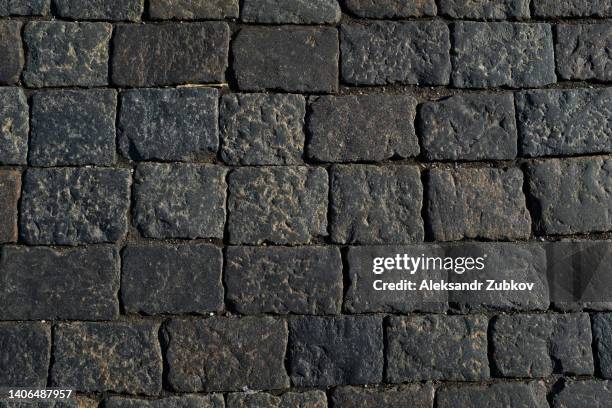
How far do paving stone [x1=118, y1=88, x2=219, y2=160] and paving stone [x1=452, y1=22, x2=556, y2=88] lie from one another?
1421 millimetres

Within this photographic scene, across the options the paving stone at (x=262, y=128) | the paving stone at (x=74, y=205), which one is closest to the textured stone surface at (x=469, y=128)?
the paving stone at (x=262, y=128)

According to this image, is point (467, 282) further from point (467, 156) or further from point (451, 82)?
point (451, 82)

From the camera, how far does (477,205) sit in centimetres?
377

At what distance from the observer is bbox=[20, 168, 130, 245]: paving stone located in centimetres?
371

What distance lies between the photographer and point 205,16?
400 centimetres

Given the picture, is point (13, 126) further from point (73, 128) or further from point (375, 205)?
point (375, 205)

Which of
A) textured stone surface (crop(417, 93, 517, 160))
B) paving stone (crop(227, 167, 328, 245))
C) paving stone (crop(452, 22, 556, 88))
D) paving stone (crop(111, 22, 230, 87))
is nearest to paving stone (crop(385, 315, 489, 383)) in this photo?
paving stone (crop(227, 167, 328, 245))

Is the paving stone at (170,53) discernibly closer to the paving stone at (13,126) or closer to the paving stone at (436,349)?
the paving stone at (13,126)

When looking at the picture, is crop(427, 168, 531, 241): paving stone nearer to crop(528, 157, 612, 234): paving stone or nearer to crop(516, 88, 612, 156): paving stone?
crop(528, 157, 612, 234): paving stone

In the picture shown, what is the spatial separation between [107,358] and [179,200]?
91 cm

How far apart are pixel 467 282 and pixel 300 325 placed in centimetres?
92

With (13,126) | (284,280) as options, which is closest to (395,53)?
(284,280)

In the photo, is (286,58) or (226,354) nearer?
(226,354)

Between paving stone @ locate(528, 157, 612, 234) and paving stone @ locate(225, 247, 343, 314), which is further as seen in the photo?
paving stone @ locate(528, 157, 612, 234)
